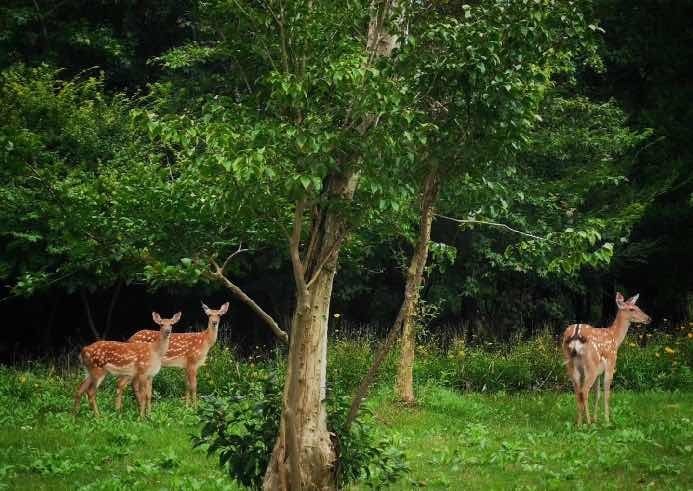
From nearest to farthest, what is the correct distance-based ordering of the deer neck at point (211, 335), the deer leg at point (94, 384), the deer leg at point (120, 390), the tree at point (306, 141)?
1. the tree at point (306, 141)
2. the deer leg at point (94, 384)
3. the deer leg at point (120, 390)
4. the deer neck at point (211, 335)

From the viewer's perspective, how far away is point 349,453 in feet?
25.4

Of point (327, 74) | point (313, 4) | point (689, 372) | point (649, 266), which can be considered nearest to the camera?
point (327, 74)

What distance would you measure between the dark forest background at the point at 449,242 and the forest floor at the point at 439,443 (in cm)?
517

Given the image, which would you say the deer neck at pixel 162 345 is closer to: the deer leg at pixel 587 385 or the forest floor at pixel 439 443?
the forest floor at pixel 439 443

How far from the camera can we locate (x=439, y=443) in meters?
11.4

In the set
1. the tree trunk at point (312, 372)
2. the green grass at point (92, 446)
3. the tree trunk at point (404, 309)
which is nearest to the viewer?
the tree trunk at point (312, 372)

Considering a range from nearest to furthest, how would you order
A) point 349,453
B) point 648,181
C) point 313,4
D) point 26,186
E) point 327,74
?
1. point 327,74
2. point 313,4
3. point 349,453
4. point 26,186
5. point 648,181

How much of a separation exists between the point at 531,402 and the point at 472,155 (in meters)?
7.95

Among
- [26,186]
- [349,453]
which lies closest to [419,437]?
[349,453]

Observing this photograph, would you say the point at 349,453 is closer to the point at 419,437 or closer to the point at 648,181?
the point at 419,437

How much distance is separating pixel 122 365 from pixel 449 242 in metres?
7.76

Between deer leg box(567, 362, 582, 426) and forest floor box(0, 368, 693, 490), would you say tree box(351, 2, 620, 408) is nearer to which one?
forest floor box(0, 368, 693, 490)

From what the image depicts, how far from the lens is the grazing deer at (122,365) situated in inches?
517

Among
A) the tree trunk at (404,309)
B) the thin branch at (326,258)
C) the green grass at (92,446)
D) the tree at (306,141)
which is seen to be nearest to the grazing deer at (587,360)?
the green grass at (92,446)
